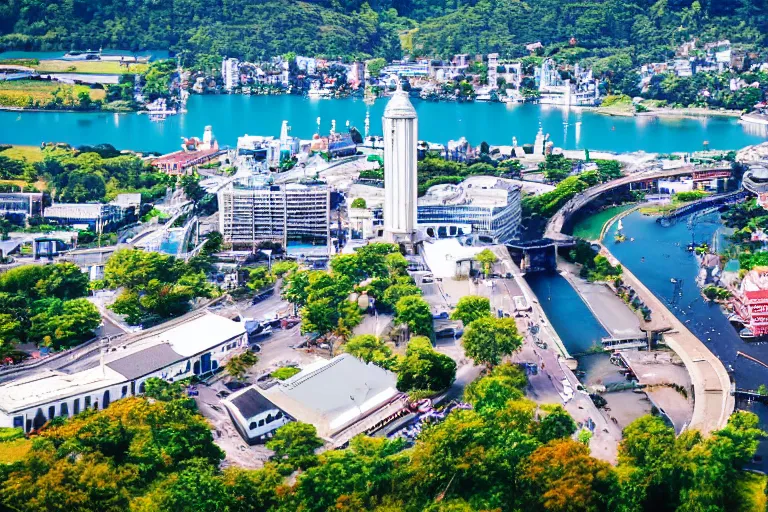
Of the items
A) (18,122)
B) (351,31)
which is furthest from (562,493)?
(351,31)

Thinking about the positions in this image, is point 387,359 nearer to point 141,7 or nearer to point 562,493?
point 562,493

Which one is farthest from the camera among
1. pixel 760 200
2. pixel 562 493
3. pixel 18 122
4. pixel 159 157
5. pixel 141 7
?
pixel 141 7

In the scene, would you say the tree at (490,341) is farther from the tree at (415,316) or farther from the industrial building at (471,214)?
the industrial building at (471,214)

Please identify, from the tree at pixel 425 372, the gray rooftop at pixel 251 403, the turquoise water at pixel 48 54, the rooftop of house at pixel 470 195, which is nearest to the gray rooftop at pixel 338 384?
the tree at pixel 425 372

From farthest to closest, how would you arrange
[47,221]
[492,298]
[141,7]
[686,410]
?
[141,7] → [47,221] → [492,298] → [686,410]

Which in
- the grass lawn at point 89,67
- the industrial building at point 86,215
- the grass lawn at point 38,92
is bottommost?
the industrial building at point 86,215

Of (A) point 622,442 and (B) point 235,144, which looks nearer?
(A) point 622,442

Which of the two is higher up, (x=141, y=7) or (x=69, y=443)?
A: (x=141, y=7)

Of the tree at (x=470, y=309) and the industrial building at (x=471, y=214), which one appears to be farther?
the industrial building at (x=471, y=214)
